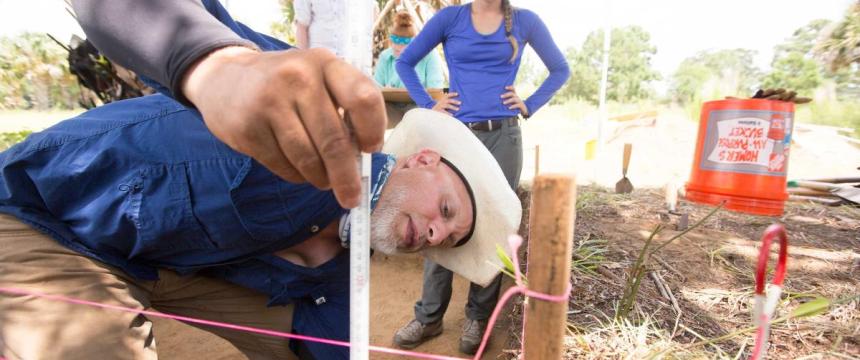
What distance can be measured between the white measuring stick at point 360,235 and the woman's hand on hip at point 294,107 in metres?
0.10

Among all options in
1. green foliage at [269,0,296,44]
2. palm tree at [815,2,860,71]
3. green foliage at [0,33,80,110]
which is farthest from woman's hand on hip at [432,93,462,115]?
green foliage at [0,33,80,110]

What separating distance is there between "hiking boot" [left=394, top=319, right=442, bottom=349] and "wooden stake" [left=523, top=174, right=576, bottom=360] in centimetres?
237

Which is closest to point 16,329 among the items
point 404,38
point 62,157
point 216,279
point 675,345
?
point 62,157

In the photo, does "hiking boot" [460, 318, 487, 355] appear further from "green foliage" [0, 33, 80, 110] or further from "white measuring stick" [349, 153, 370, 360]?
"green foliage" [0, 33, 80, 110]

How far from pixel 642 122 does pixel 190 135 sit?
38.3 feet

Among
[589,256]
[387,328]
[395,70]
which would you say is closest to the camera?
[589,256]

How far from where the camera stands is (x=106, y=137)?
1.40 meters

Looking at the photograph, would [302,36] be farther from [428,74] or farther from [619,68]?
[619,68]

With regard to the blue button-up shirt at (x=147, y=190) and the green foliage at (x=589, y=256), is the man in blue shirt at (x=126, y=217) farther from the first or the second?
the green foliage at (x=589, y=256)

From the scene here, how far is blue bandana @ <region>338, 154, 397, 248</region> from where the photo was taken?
171 centimetres

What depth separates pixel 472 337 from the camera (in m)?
2.83

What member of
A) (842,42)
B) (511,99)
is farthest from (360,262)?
(842,42)

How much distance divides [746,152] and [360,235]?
3764 millimetres

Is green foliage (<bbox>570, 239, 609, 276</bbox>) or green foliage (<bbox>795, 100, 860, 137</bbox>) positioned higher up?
green foliage (<bbox>795, 100, 860, 137</bbox>)
